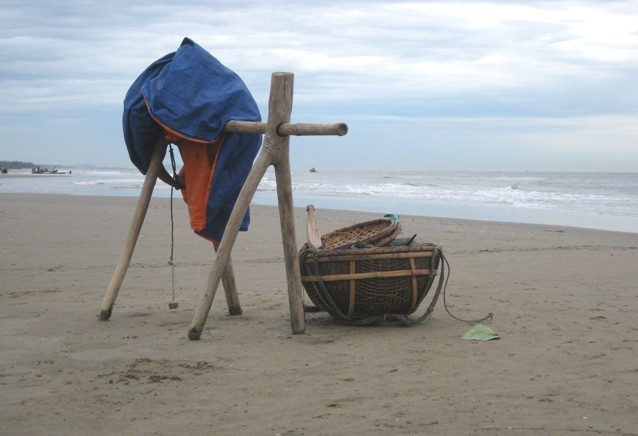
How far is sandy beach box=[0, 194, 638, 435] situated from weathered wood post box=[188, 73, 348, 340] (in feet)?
0.79

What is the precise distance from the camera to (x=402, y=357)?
5281 mm

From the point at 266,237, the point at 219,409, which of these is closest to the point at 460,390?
the point at 219,409

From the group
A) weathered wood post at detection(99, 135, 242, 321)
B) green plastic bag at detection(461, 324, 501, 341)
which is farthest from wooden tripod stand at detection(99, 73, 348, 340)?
green plastic bag at detection(461, 324, 501, 341)

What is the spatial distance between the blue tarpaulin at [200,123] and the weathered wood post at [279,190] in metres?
0.28

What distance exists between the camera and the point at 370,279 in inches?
241

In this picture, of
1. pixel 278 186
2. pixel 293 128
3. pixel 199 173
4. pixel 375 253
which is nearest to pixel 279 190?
pixel 278 186

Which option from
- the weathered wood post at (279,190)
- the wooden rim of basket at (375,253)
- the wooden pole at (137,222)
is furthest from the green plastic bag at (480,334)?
the wooden pole at (137,222)

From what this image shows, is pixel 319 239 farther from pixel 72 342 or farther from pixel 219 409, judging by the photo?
pixel 219 409

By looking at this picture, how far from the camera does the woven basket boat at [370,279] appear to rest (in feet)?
19.9

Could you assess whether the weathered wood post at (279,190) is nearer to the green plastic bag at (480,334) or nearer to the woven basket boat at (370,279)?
the woven basket boat at (370,279)

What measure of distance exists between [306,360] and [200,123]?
208 centimetres

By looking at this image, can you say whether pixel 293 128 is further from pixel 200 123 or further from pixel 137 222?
pixel 137 222

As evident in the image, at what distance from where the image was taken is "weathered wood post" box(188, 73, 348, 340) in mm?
5864

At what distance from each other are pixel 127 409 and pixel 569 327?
3.60 meters
